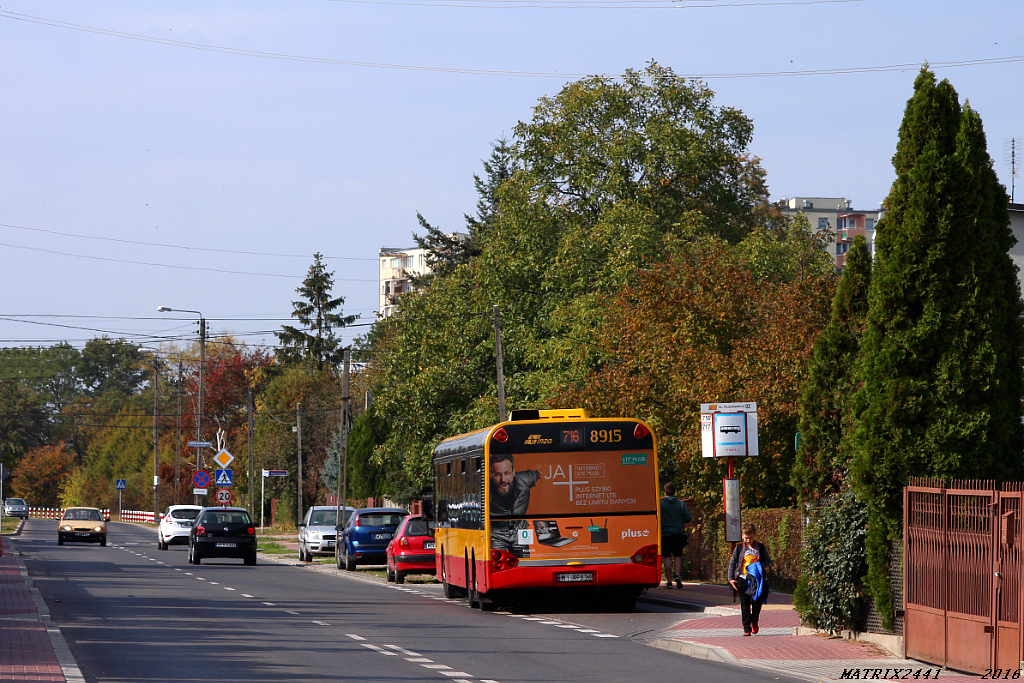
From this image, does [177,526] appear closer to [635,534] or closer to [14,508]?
[635,534]

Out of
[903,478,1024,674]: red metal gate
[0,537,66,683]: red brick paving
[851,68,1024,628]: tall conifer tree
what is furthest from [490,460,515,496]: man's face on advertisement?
[903,478,1024,674]: red metal gate

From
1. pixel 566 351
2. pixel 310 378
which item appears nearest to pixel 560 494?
pixel 566 351

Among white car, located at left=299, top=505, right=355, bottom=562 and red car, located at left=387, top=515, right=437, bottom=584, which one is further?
white car, located at left=299, top=505, right=355, bottom=562

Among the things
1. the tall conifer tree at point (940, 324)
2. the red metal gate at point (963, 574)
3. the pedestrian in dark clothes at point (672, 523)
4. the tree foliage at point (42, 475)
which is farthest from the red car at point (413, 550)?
the tree foliage at point (42, 475)

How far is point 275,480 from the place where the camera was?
8538 cm

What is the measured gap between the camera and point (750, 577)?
55.9ft

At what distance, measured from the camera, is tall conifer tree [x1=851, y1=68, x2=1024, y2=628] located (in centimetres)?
1435

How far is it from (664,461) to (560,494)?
28.1 ft

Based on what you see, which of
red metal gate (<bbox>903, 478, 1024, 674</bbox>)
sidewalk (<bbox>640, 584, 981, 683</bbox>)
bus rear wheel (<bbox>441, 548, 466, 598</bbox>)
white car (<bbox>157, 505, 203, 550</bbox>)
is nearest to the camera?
red metal gate (<bbox>903, 478, 1024, 674</bbox>)

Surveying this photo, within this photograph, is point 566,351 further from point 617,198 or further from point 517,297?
point 617,198

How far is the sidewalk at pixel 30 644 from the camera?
1279cm

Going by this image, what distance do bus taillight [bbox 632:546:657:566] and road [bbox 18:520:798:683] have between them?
2.63ft

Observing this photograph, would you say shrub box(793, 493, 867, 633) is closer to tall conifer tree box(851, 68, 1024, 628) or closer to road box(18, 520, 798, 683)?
tall conifer tree box(851, 68, 1024, 628)

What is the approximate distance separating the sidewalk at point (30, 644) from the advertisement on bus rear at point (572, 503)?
21.9 ft
